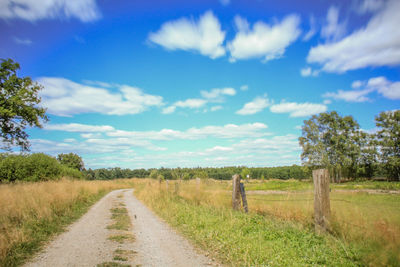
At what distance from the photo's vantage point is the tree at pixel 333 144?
47062 mm

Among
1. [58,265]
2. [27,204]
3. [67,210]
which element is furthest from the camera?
[67,210]

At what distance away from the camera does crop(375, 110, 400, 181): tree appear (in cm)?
3938

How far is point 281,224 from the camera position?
6.48m

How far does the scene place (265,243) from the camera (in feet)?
17.1

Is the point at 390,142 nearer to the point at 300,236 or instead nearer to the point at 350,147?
the point at 350,147

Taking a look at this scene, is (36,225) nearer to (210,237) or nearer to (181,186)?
(210,237)

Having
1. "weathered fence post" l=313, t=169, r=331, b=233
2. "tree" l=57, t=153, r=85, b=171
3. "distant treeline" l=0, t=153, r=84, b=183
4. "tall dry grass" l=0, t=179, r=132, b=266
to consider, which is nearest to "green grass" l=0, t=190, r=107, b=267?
"tall dry grass" l=0, t=179, r=132, b=266

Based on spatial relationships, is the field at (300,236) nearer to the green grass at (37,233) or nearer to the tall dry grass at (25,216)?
the green grass at (37,233)

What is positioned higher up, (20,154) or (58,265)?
(20,154)

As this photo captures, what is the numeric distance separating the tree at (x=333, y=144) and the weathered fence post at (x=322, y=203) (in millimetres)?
48165

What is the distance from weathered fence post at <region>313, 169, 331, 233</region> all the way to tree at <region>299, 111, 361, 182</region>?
4816 centimetres

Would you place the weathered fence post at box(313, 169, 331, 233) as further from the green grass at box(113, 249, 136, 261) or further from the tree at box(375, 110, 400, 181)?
A: the tree at box(375, 110, 400, 181)

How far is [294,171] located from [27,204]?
108 metres

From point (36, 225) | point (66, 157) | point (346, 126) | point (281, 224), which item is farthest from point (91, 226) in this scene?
point (66, 157)
